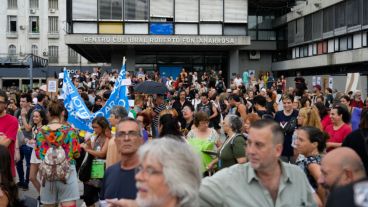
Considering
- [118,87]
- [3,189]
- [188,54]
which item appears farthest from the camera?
[188,54]

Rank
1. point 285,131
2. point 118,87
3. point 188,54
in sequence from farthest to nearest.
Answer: point 188,54, point 118,87, point 285,131

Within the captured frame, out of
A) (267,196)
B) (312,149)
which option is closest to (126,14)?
(312,149)

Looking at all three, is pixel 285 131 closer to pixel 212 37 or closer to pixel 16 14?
pixel 212 37

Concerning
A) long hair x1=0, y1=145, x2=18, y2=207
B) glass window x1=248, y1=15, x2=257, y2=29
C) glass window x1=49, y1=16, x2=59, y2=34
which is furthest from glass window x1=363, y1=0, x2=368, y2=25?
glass window x1=49, y1=16, x2=59, y2=34

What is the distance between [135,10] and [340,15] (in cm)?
1213

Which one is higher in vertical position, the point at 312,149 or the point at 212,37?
the point at 212,37

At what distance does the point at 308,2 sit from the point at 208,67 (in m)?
7.92

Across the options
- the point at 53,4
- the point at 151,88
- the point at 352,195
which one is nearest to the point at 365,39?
the point at 151,88

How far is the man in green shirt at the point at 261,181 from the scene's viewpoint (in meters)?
3.63

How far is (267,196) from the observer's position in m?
3.71

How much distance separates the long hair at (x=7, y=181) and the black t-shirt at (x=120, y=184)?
773 millimetres

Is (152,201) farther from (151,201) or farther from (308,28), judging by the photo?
(308,28)

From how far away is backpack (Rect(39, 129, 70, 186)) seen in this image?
702 cm

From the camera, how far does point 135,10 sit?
32656 millimetres
